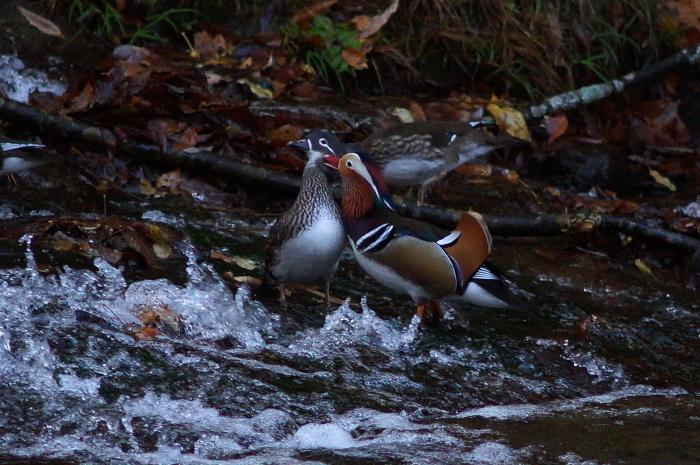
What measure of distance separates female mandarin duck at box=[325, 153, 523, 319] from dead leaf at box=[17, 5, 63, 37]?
383 cm

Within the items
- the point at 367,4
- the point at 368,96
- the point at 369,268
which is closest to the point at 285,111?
the point at 368,96

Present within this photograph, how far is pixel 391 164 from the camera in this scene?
654 centimetres

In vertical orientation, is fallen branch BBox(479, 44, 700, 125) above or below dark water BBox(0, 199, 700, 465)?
above

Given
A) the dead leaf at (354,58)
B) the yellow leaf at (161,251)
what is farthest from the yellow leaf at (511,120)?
the yellow leaf at (161,251)

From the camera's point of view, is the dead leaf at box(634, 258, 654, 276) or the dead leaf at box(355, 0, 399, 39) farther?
the dead leaf at box(355, 0, 399, 39)

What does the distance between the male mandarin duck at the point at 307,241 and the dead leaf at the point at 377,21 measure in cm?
382

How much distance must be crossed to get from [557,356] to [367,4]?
508 centimetres

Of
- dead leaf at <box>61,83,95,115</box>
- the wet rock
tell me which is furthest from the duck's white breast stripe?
the wet rock

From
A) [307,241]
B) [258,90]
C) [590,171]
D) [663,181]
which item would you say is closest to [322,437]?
[307,241]

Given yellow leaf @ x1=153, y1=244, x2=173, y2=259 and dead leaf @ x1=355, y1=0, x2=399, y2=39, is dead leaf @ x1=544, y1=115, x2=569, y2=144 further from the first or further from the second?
yellow leaf @ x1=153, y1=244, x2=173, y2=259

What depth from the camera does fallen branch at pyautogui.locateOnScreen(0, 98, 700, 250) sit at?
5766 millimetres

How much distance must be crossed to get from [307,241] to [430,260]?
577 millimetres

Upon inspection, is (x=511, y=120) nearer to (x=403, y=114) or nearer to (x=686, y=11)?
(x=403, y=114)

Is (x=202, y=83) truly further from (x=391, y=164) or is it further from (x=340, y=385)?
(x=340, y=385)
